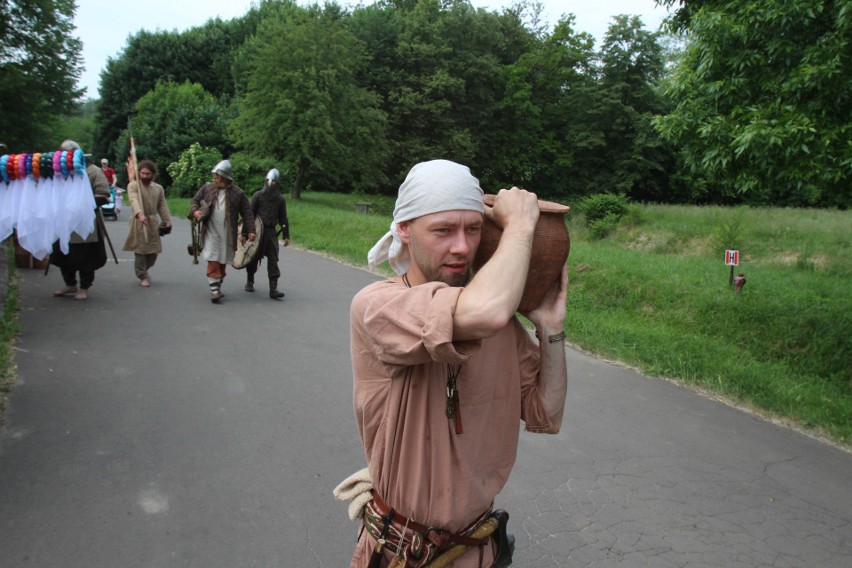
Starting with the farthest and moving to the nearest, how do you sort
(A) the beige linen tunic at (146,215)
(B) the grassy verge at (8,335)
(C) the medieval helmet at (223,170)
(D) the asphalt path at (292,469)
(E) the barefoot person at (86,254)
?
1. (A) the beige linen tunic at (146,215)
2. (C) the medieval helmet at (223,170)
3. (E) the barefoot person at (86,254)
4. (B) the grassy verge at (8,335)
5. (D) the asphalt path at (292,469)

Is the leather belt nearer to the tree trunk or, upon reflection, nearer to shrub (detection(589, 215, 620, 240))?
shrub (detection(589, 215, 620, 240))

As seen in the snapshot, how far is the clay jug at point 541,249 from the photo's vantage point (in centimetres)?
184

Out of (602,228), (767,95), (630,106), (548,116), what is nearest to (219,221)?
(767,95)

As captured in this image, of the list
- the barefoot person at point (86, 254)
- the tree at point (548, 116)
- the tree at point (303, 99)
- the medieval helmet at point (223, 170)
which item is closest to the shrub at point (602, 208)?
the tree at point (303, 99)

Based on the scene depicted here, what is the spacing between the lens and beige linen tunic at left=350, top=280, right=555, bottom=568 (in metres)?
1.74

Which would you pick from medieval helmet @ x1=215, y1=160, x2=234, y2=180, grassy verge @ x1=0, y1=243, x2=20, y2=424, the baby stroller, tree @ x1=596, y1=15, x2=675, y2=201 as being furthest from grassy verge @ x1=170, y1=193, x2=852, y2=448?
tree @ x1=596, y1=15, x2=675, y2=201

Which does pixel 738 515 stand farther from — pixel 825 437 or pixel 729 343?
pixel 729 343

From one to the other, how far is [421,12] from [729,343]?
41547 mm

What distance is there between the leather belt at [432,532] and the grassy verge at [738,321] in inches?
204

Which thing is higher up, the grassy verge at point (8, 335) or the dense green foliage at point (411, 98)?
the dense green foliage at point (411, 98)

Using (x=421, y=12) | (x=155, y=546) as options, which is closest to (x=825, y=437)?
(x=155, y=546)

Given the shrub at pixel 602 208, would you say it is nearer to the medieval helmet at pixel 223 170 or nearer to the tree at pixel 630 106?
the medieval helmet at pixel 223 170

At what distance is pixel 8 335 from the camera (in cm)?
704

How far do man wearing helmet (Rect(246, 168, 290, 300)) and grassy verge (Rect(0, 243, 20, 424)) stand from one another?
9.97 ft
